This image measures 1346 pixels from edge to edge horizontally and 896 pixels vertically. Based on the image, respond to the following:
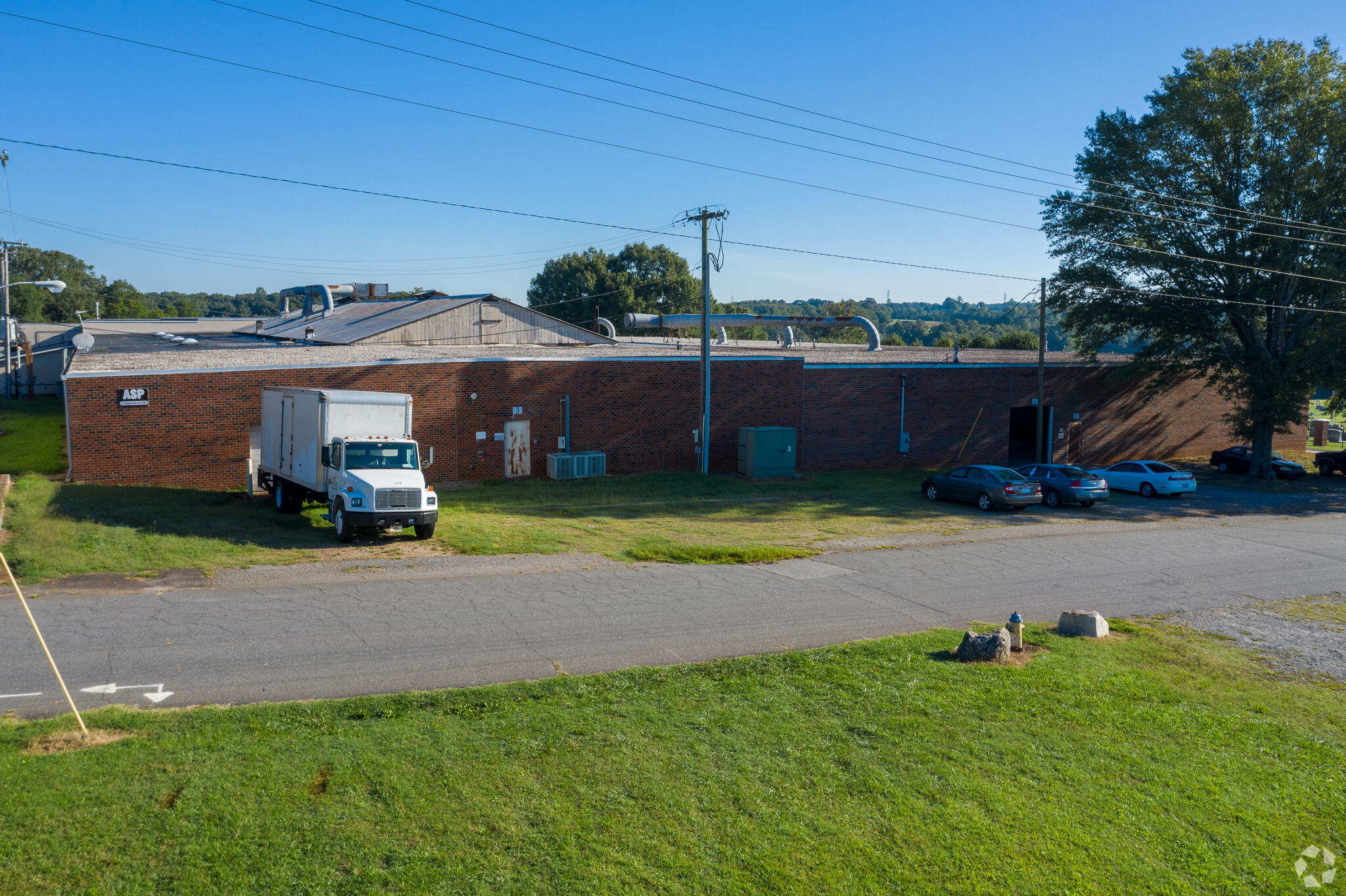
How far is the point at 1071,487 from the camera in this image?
94.5ft

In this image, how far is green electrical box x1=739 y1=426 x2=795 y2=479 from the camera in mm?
31625

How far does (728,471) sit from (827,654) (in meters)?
22.0

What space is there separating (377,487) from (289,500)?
182 inches

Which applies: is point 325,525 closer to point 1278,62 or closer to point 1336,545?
point 1336,545

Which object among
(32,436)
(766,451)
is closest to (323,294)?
(32,436)

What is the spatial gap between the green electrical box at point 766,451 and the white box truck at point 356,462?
1406cm

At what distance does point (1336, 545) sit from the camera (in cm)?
2159

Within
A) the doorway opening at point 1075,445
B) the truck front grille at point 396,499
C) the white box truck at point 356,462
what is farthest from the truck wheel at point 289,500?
the doorway opening at point 1075,445

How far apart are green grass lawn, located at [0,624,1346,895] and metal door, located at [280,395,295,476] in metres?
13.5

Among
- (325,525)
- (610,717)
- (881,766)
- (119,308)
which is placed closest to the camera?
(881,766)

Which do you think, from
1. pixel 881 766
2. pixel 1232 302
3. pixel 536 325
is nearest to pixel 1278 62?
pixel 1232 302

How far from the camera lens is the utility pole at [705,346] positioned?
3030 cm

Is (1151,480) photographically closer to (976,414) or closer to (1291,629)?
→ (976,414)

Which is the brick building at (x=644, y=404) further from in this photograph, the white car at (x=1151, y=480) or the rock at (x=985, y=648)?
the rock at (x=985, y=648)
